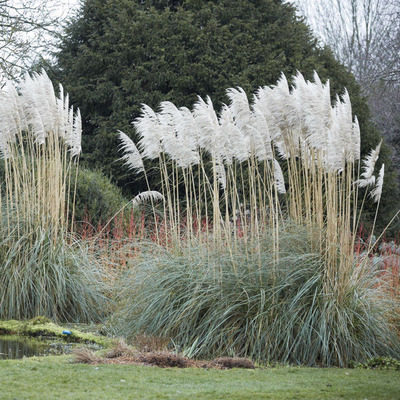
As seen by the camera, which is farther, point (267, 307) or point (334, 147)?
point (334, 147)

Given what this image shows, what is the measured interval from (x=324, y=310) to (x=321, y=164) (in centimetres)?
144

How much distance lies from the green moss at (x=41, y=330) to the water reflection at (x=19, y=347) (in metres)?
0.10

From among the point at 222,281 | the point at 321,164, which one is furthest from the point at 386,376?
the point at 321,164

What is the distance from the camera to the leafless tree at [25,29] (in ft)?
43.2

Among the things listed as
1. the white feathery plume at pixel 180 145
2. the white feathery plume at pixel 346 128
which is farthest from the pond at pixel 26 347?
the white feathery plume at pixel 346 128

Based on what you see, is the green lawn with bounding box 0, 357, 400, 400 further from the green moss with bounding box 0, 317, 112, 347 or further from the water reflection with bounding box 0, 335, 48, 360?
the green moss with bounding box 0, 317, 112, 347

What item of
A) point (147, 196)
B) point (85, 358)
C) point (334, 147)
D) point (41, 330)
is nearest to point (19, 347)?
point (41, 330)

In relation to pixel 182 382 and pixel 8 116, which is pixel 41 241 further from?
pixel 182 382

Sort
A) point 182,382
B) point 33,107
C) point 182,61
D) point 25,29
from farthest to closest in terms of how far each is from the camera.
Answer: point 25,29, point 182,61, point 33,107, point 182,382

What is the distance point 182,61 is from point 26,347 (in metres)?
7.35

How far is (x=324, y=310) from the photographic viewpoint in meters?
4.85

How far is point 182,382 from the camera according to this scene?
12.8ft

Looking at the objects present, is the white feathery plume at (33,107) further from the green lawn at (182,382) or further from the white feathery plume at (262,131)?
the green lawn at (182,382)

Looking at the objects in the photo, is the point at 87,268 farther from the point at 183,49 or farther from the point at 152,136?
the point at 183,49
